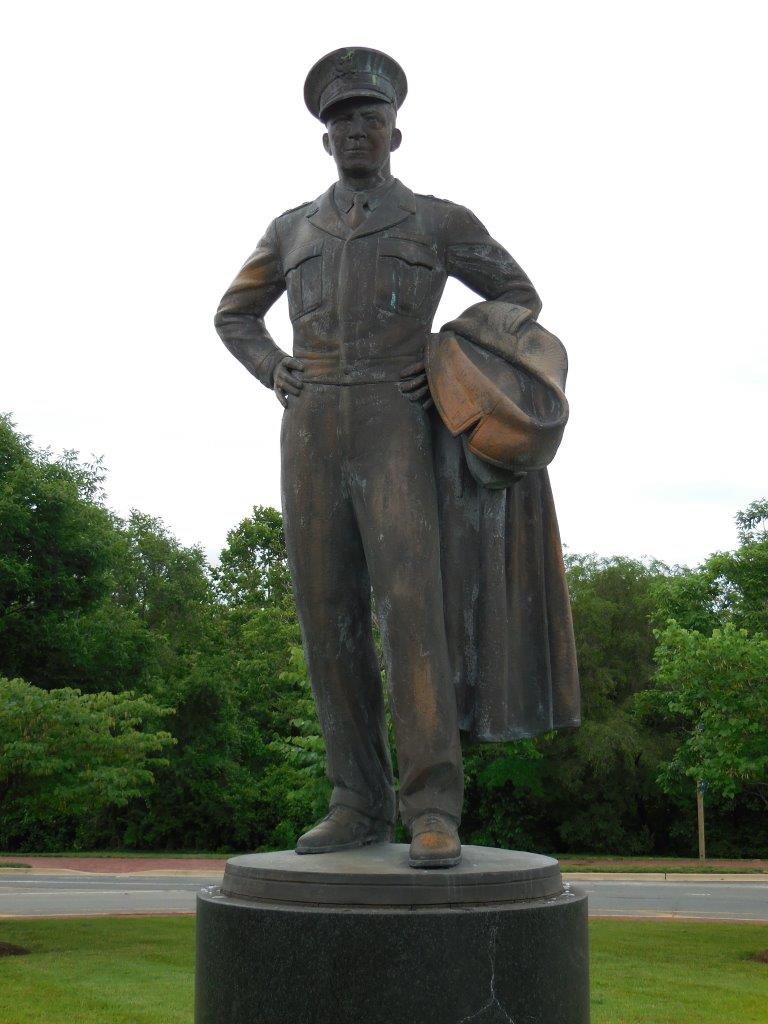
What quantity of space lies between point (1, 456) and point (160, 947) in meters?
15.7

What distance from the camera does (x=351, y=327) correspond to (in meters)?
4.32

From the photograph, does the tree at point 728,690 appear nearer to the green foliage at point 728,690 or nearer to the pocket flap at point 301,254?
the green foliage at point 728,690

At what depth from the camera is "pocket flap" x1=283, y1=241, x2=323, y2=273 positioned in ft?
14.5

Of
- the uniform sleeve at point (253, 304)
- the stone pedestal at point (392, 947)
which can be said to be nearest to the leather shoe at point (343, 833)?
the stone pedestal at point (392, 947)

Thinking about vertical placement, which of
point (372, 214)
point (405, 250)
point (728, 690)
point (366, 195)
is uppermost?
point (366, 195)

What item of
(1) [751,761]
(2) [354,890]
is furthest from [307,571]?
(1) [751,761]

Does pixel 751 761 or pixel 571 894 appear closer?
pixel 571 894

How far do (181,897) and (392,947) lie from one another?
16.4 metres

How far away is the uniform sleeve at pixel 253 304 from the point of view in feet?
15.5

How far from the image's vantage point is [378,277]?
434cm

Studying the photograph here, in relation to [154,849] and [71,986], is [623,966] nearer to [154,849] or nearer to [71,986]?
[71,986]

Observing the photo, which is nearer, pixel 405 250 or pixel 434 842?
pixel 434 842

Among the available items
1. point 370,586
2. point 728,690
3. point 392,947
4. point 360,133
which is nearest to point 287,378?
point 370,586

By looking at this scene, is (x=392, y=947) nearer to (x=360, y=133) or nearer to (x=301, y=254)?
(x=301, y=254)
